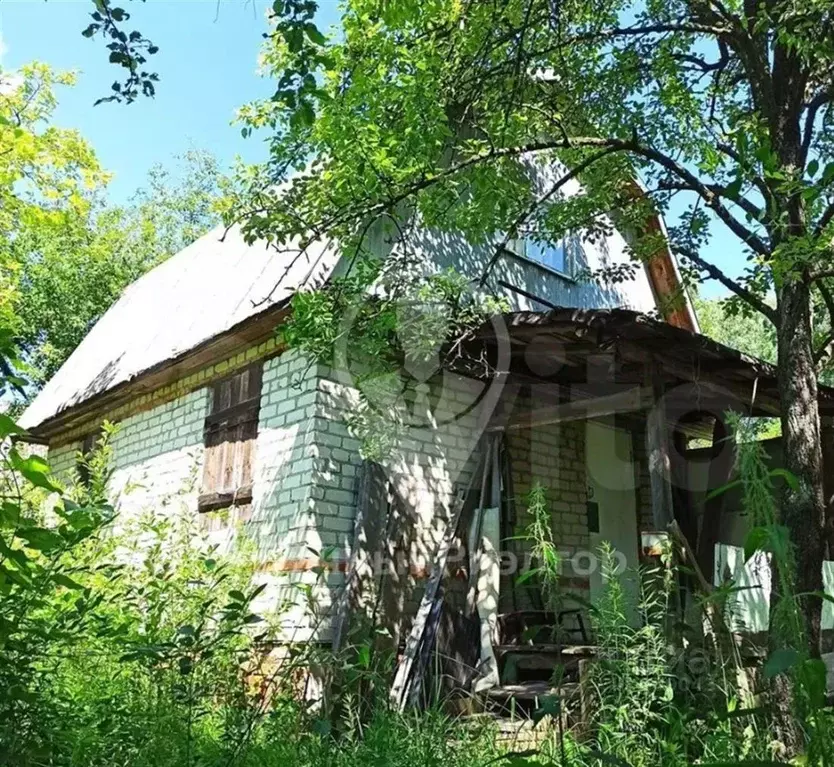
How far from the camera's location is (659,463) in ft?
19.0

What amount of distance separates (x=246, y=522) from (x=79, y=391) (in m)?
5.04

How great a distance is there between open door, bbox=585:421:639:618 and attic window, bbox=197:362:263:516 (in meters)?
3.60

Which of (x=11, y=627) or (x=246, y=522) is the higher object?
(x=246, y=522)

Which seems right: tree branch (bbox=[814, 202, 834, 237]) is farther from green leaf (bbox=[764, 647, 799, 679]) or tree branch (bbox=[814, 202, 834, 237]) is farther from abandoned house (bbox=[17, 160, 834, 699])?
green leaf (bbox=[764, 647, 799, 679])

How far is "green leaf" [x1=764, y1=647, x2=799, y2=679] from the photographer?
3.72 ft

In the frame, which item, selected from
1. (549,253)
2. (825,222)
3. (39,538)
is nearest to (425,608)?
(825,222)

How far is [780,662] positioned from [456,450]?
633 cm

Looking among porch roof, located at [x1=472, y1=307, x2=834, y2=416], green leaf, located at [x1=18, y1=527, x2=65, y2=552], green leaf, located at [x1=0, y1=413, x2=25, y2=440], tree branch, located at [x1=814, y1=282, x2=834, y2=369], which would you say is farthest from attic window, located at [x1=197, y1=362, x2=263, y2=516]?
green leaf, located at [x1=0, y1=413, x2=25, y2=440]

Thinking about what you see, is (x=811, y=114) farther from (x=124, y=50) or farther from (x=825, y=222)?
(x=124, y=50)

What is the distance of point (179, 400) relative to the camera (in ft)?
29.0

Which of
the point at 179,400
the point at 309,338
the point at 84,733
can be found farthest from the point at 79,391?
the point at 84,733

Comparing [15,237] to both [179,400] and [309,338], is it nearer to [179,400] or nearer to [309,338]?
[179,400]

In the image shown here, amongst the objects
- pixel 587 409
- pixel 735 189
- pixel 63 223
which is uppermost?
pixel 63 223

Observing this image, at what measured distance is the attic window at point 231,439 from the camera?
7.44 m
